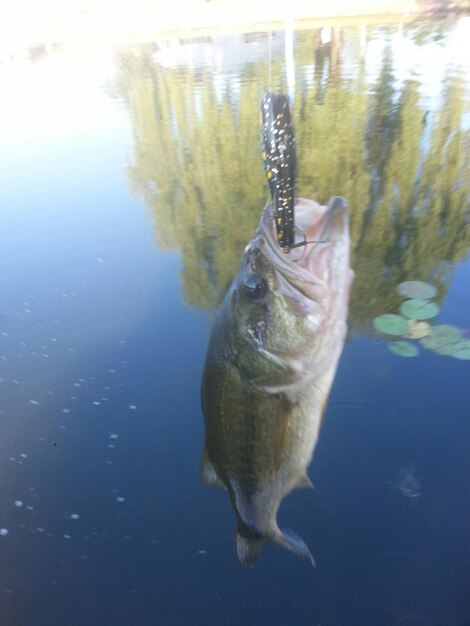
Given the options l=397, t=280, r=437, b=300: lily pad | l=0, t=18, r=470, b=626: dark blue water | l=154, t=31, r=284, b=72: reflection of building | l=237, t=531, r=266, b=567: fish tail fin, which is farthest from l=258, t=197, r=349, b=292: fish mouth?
l=154, t=31, r=284, b=72: reflection of building

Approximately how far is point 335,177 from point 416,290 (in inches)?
90.6

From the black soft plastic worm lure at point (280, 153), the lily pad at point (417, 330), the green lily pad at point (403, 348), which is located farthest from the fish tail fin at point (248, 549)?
the lily pad at point (417, 330)

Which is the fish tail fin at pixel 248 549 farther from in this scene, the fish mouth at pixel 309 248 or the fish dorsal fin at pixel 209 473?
the fish mouth at pixel 309 248

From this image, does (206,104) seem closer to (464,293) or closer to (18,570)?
(464,293)

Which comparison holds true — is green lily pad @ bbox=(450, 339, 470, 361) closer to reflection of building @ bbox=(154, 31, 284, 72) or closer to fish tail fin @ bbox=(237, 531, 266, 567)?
fish tail fin @ bbox=(237, 531, 266, 567)

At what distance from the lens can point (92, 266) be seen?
5328mm

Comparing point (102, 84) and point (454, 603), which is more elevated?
point (102, 84)

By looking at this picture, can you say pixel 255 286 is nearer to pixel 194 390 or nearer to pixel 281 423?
pixel 281 423

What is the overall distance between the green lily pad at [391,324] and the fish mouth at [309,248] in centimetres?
262

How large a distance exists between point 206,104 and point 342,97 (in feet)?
8.04

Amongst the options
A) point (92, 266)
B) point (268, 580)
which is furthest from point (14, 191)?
point (268, 580)

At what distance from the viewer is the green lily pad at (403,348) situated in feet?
12.3

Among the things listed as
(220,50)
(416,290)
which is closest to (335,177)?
(416,290)

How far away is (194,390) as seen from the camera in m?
3.66
